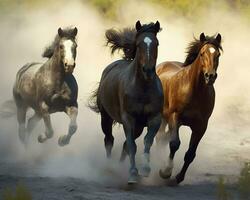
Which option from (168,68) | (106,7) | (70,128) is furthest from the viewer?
(106,7)

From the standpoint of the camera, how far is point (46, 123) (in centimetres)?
1275

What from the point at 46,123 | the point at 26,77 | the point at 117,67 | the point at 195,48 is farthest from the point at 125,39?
the point at 26,77

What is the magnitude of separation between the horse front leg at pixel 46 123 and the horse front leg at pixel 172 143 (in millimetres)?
2609

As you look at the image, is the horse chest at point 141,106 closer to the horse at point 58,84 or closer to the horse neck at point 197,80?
the horse neck at point 197,80

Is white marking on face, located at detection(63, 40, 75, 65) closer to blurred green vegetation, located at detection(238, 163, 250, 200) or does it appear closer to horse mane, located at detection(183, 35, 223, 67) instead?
horse mane, located at detection(183, 35, 223, 67)

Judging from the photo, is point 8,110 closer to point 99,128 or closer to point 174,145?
point 99,128

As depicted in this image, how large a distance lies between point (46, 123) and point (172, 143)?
2.86 m

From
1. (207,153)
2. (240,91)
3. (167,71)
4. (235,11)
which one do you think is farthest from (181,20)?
(167,71)

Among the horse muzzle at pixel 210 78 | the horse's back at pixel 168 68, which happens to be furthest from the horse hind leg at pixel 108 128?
the horse muzzle at pixel 210 78

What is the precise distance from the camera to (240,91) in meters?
20.7

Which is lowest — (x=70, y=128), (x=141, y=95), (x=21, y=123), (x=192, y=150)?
(x=192, y=150)

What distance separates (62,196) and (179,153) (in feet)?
19.4

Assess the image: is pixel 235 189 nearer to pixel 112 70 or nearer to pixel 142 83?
pixel 142 83

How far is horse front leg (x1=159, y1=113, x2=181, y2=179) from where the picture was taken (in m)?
10.6
